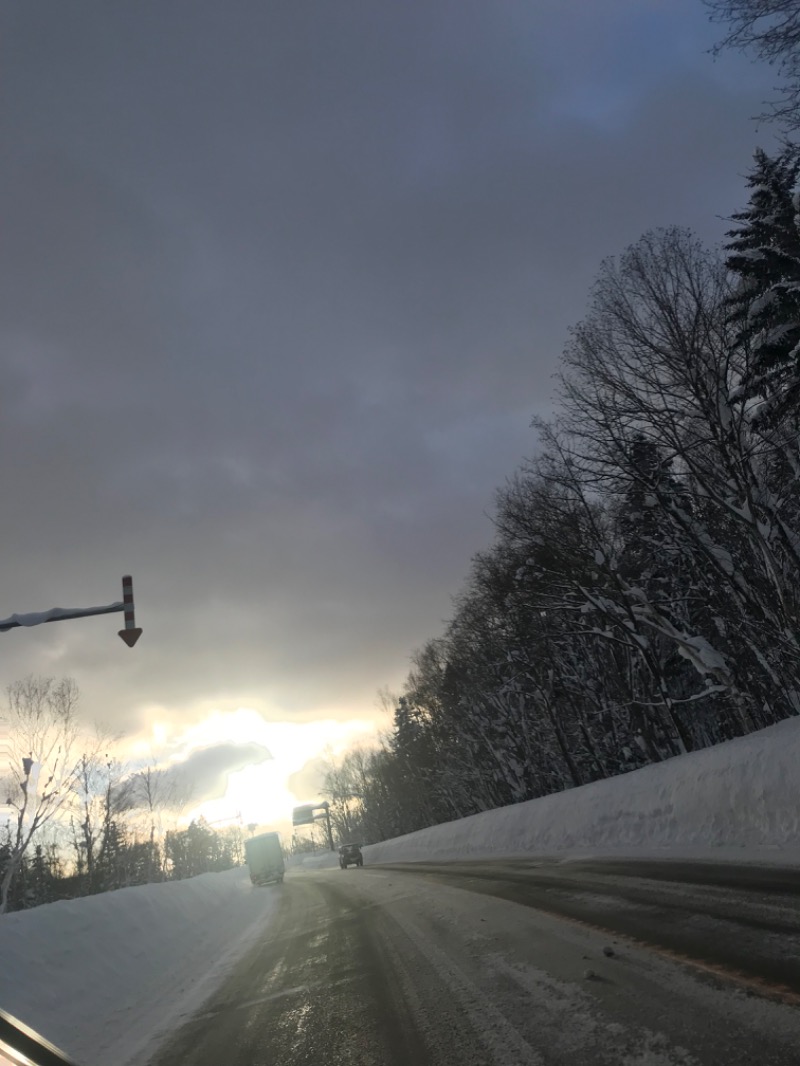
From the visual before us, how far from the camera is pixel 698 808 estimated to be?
40.6 ft

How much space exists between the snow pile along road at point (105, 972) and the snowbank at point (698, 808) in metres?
8.71

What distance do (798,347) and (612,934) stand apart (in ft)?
51.9

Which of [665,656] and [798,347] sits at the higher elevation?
[798,347]

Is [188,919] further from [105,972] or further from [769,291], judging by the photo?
[769,291]

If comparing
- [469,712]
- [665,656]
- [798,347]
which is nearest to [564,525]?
[798,347]

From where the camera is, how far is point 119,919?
12.6 metres

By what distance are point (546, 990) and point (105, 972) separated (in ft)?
28.5

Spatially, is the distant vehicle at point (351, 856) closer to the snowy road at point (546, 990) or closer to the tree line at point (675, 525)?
the tree line at point (675, 525)

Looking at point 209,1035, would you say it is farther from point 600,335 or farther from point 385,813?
point 385,813

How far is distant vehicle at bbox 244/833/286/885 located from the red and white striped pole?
4408cm

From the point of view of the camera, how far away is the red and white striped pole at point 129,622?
30.0ft

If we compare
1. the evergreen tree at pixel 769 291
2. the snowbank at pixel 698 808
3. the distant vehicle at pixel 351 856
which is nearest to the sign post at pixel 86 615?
the snowbank at pixel 698 808

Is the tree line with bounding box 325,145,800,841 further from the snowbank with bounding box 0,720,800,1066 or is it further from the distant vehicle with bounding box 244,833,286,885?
the distant vehicle with bounding box 244,833,286,885

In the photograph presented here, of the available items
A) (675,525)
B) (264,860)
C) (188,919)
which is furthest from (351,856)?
(675,525)
